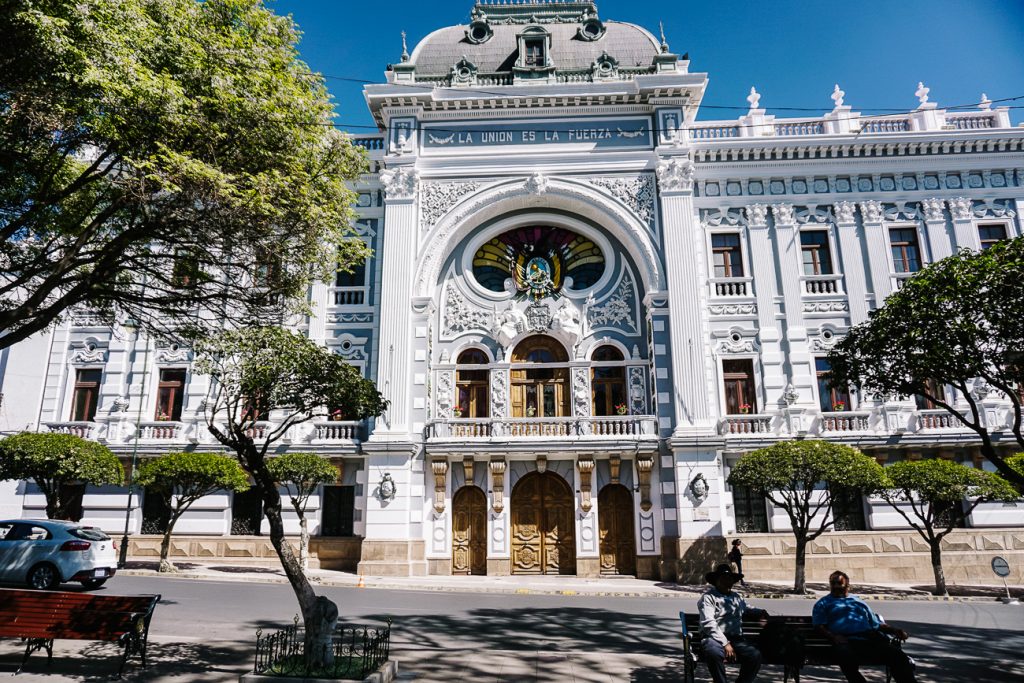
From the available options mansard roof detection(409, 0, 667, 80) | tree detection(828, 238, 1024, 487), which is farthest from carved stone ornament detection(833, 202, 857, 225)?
tree detection(828, 238, 1024, 487)

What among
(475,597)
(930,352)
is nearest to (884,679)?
(930,352)

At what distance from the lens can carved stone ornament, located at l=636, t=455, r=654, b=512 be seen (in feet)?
72.1

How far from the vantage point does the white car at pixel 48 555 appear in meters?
14.5

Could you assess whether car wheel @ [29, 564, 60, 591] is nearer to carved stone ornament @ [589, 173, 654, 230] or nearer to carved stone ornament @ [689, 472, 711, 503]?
carved stone ornament @ [689, 472, 711, 503]

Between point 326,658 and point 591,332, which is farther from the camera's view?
point 591,332

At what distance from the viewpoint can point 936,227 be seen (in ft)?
79.4

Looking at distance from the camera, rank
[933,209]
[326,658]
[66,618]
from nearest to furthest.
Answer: [326,658], [66,618], [933,209]

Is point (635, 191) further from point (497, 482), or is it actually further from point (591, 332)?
point (497, 482)

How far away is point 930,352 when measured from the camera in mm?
10586

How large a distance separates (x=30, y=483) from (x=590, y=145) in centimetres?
2361

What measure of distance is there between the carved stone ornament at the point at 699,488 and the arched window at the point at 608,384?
371cm

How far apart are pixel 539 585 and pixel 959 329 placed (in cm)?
1354

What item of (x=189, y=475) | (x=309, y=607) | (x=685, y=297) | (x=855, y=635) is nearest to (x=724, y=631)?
(x=855, y=635)

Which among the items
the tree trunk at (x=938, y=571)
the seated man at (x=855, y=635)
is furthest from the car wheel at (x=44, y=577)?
→ the tree trunk at (x=938, y=571)
